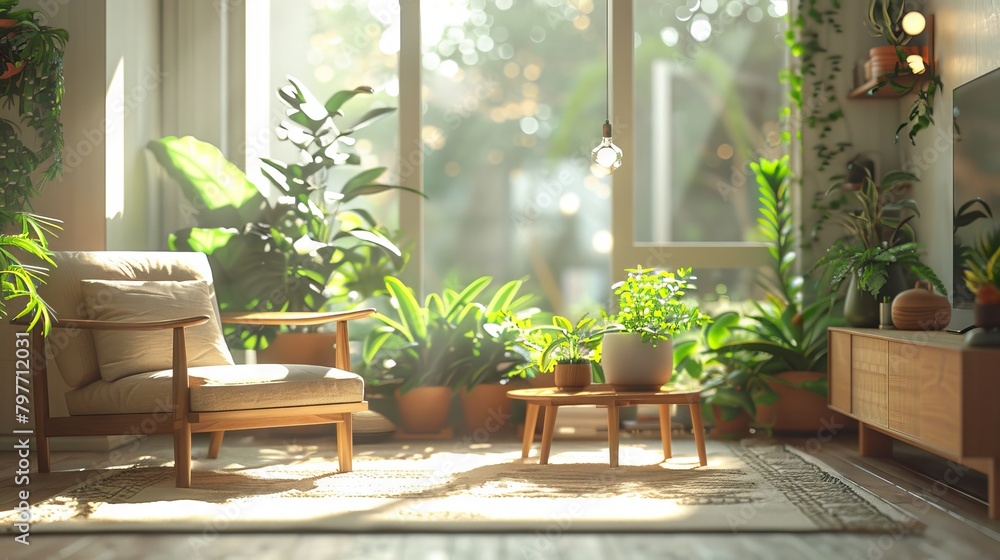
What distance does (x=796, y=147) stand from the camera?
189 inches

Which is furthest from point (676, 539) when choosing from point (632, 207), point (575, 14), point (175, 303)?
point (575, 14)

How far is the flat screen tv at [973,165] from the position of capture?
3.22m

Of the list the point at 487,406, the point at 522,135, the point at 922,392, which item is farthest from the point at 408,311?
the point at 922,392

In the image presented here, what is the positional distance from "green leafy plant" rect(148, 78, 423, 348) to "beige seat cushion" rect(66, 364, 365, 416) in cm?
111

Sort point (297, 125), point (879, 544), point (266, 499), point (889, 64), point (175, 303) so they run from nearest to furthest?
point (879, 544)
point (266, 499)
point (175, 303)
point (889, 64)
point (297, 125)

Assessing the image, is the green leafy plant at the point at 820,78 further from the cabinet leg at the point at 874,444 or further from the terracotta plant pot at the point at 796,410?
the cabinet leg at the point at 874,444

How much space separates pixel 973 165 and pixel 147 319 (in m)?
3.04

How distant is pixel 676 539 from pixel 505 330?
6.88ft

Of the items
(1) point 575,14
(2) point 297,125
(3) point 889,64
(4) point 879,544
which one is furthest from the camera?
(1) point 575,14

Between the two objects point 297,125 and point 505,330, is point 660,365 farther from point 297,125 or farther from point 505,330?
point 297,125

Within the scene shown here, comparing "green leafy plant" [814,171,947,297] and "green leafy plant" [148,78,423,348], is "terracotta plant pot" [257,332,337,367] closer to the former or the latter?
"green leafy plant" [148,78,423,348]

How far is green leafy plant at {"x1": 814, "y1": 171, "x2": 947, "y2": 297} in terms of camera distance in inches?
148

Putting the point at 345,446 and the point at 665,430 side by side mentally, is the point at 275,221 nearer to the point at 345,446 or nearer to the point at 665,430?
the point at 345,446

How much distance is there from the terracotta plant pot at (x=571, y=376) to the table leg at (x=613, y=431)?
18 centimetres
